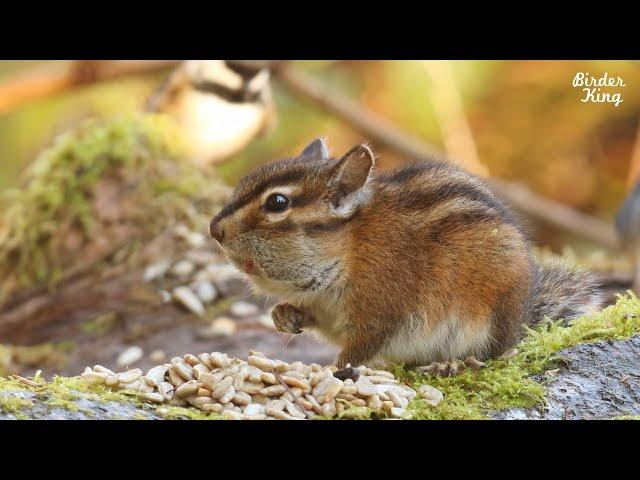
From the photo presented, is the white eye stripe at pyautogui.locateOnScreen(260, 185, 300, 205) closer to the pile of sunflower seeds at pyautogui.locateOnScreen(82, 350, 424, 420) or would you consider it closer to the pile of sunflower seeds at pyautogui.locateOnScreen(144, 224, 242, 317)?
the pile of sunflower seeds at pyautogui.locateOnScreen(82, 350, 424, 420)

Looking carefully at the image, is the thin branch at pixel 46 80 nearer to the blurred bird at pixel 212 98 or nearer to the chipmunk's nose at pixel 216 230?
the blurred bird at pixel 212 98

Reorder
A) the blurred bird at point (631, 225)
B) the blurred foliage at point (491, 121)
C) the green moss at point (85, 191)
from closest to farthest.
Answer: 1. the green moss at point (85, 191)
2. the blurred bird at point (631, 225)
3. the blurred foliage at point (491, 121)

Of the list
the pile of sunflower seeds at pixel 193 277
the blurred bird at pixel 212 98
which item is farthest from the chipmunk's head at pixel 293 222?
the blurred bird at pixel 212 98

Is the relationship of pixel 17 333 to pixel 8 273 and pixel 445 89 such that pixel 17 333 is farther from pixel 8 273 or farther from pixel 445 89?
pixel 445 89

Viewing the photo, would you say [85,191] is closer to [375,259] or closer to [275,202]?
[275,202]

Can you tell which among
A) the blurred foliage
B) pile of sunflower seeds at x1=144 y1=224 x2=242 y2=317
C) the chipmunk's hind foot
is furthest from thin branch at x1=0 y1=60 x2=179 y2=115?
the chipmunk's hind foot
